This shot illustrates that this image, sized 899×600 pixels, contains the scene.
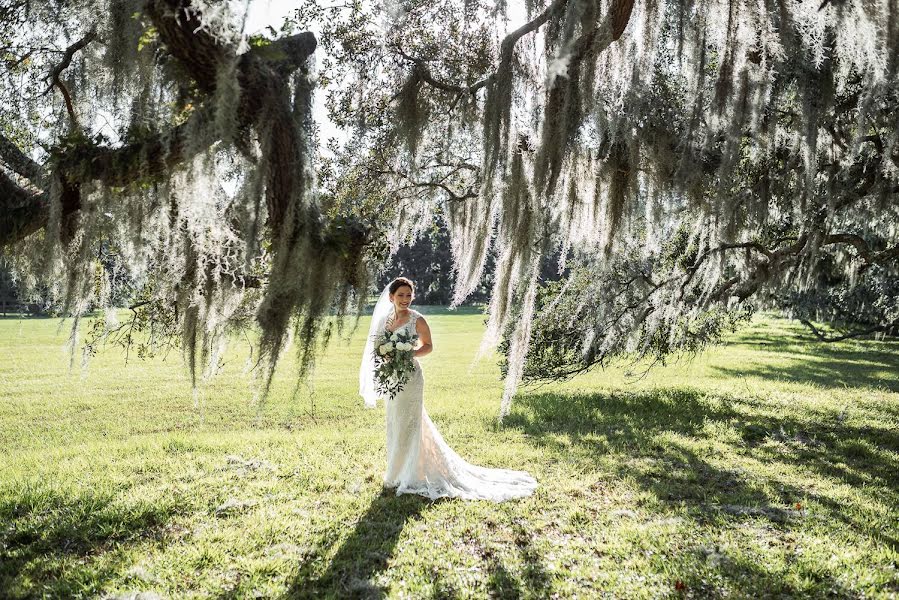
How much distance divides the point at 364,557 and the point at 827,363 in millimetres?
14943

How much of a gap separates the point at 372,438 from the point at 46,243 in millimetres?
4649

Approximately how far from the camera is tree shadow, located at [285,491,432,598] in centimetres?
339

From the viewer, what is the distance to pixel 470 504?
477 cm

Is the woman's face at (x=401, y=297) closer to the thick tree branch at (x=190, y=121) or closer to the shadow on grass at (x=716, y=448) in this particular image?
the shadow on grass at (x=716, y=448)

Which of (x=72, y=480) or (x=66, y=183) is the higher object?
(x=66, y=183)

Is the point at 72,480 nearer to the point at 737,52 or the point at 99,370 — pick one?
the point at 737,52

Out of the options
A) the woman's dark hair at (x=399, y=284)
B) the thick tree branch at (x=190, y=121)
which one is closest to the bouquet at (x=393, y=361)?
the woman's dark hair at (x=399, y=284)

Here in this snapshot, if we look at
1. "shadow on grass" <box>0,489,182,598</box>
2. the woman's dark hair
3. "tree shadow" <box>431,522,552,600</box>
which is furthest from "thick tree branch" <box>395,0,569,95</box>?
"shadow on grass" <box>0,489,182,598</box>

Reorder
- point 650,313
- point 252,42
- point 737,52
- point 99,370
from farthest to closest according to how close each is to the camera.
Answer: point 99,370, point 650,313, point 737,52, point 252,42

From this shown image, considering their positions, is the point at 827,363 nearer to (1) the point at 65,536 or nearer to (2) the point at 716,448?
(2) the point at 716,448

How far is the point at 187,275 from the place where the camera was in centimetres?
359

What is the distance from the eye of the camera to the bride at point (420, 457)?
5047 mm

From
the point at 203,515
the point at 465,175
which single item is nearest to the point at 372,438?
the point at 203,515

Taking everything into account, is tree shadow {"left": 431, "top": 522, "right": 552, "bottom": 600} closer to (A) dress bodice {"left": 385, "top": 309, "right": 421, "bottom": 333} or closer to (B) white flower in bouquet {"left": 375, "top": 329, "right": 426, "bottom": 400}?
(B) white flower in bouquet {"left": 375, "top": 329, "right": 426, "bottom": 400}
